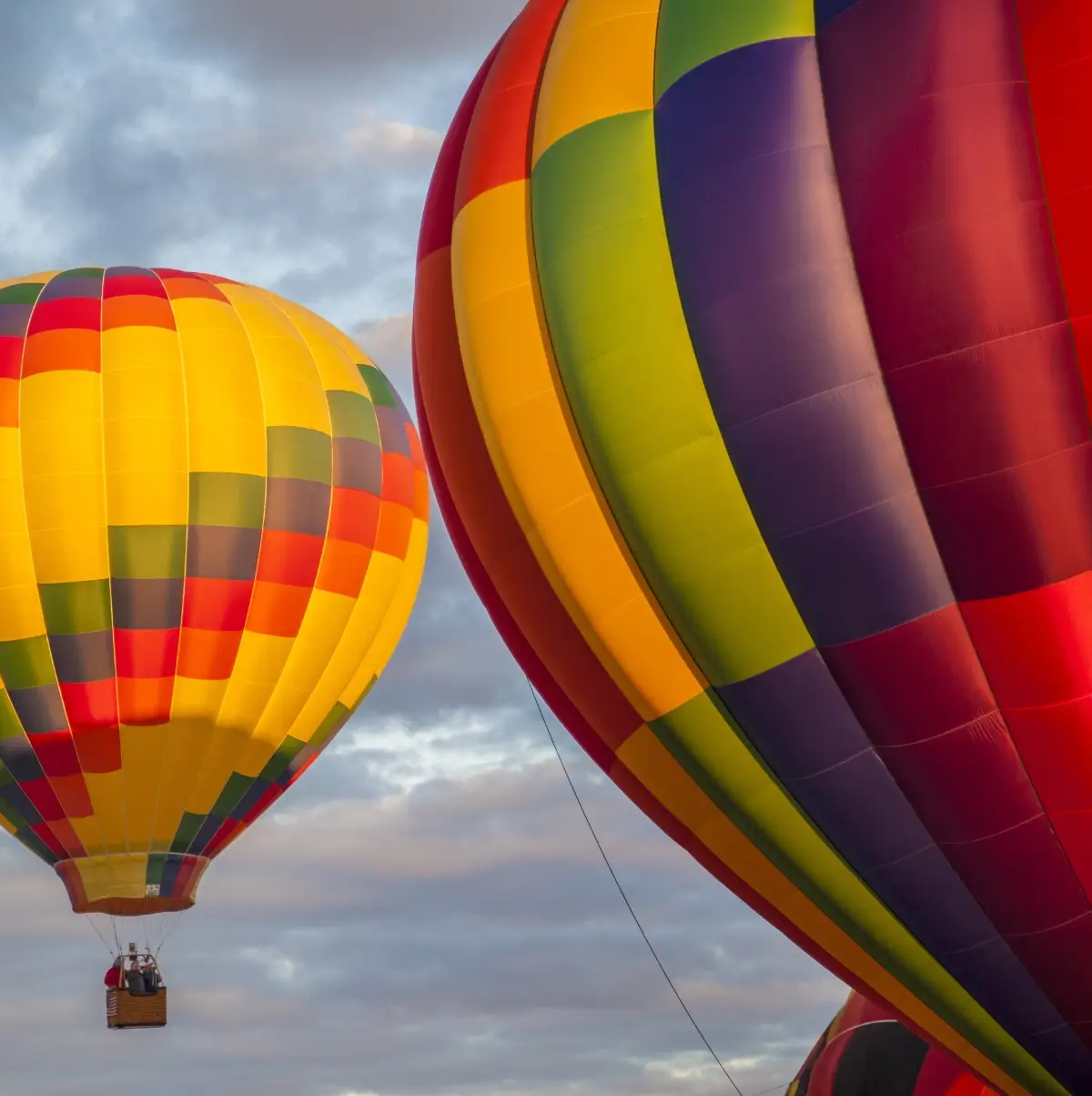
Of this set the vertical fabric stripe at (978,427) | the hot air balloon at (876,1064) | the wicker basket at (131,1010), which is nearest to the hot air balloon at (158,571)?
the wicker basket at (131,1010)

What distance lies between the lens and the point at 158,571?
65.6ft

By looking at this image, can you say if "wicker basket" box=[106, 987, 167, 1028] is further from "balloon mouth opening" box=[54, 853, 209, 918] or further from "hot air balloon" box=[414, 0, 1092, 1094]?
"hot air balloon" box=[414, 0, 1092, 1094]

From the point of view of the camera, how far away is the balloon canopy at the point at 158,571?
19969 mm

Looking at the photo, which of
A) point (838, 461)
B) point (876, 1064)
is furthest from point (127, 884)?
point (838, 461)

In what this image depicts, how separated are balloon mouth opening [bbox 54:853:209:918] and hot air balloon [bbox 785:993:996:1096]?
278 inches

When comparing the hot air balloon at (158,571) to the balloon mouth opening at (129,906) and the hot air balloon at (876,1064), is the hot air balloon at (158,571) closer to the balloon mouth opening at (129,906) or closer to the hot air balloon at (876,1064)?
the balloon mouth opening at (129,906)

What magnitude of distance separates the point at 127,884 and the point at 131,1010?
1563 mm

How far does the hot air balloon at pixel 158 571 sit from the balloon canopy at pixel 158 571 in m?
0.02

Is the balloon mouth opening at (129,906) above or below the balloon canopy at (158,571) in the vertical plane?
below

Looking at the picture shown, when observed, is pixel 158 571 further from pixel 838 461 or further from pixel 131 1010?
pixel 838 461

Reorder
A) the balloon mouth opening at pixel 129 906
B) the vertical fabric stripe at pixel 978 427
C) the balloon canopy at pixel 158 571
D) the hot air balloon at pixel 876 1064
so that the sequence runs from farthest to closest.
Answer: the balloon mouth opening at pixel 129 906 < the balloon canopy at pixel 158 571 < the hot air balloon at pixel 876 1064 < the vertical fabric stripe at pixel 978 427

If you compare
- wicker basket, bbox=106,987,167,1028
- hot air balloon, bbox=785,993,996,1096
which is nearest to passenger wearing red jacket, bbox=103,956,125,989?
wicker basket, bbox=106,987,167,1028

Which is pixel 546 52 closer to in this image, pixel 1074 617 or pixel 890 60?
pixel 890 60

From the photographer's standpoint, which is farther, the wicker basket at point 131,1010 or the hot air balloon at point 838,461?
the wicker basket at point 131,1010
